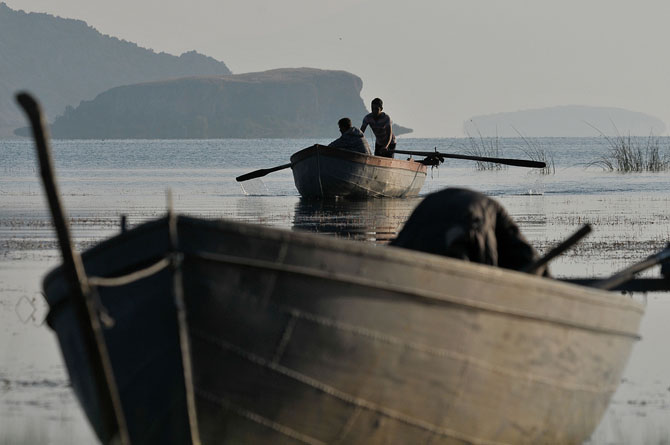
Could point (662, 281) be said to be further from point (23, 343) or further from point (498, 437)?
point (23, 343)

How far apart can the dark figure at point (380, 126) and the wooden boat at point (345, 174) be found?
1.31ft

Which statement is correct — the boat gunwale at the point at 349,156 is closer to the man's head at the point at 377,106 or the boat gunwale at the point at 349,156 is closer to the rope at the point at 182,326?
the man's head at the point at 377,106

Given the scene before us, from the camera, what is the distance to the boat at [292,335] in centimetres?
544

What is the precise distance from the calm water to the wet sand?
0.01 m

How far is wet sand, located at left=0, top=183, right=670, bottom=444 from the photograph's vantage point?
24.1ft

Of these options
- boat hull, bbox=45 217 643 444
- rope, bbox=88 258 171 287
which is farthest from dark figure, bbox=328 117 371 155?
rope, bbox=88 258 171 287

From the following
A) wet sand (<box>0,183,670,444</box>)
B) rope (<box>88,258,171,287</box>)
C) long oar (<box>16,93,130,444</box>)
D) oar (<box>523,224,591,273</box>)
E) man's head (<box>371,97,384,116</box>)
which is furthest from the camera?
man's head (<box>371,97,384,116</box>)

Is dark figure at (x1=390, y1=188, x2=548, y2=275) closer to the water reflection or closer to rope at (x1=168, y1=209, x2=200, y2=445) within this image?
rope at (x1=168, y1=209, x2=200, y2=445)

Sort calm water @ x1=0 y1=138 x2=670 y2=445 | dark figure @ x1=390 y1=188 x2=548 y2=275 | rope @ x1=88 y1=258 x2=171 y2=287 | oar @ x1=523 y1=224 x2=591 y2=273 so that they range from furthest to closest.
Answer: calm water @ x1=0 y1=138 x2=670 y2=445 → oar @ x1=523 y1=224 x2=591 y2=273 → dark figure @ x1=390 y1=188 x2=548 y2=275 → rope @ x1=88 y1=258 x2=171 y2=287

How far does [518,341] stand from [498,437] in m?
0.58

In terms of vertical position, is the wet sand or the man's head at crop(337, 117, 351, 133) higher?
the man's head at crop(337, 117, 351, 133)

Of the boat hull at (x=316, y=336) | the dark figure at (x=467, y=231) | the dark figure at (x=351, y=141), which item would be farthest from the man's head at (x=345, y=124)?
the boat hull at (x=316, y=336)

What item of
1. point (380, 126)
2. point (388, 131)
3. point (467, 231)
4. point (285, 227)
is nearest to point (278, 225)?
point (285, 227)

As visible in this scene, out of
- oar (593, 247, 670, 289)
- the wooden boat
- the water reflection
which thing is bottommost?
the water reflection
